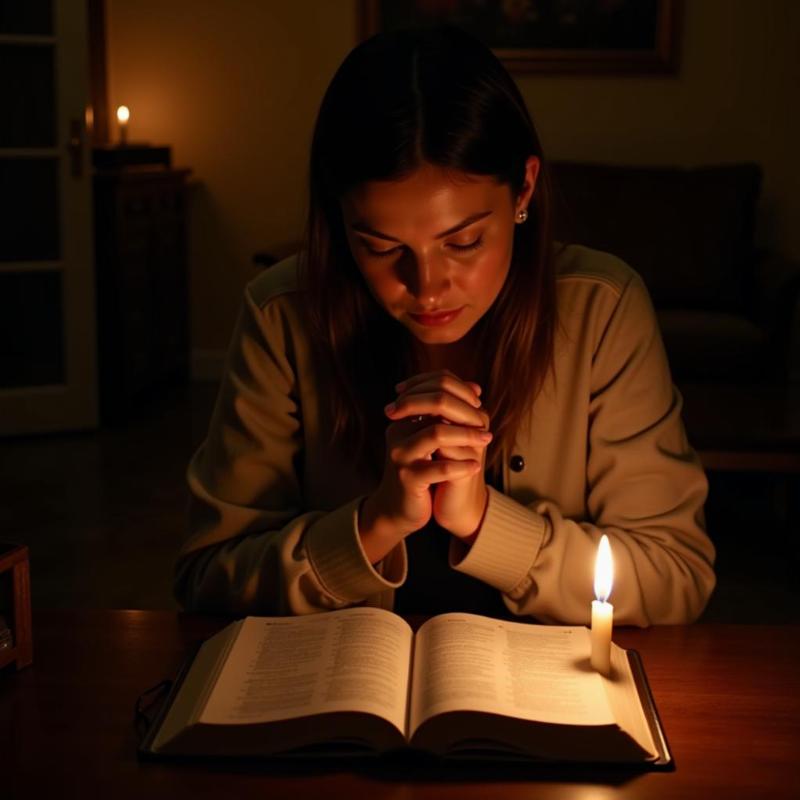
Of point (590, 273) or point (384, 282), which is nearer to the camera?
point (384, 282)

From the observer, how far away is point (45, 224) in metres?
4.42

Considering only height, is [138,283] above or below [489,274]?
below

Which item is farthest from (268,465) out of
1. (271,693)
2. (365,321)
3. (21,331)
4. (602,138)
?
(602,138)

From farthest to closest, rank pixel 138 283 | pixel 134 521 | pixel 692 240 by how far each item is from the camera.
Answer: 1. pixel 138 283
2. pixel 692 240
3. pixel 134 521

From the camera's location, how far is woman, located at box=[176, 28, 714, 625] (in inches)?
47.8

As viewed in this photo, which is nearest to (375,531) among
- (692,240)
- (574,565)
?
(574,565)

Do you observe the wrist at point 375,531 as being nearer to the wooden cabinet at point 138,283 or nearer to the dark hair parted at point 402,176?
the dark hair parted at point 402,176

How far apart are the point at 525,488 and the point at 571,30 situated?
4027 mm

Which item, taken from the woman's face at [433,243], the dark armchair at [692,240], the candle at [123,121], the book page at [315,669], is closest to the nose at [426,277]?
the woman's face at [433,243]

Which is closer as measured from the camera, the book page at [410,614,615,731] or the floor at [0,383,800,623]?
the book page at [410,614,615,731]

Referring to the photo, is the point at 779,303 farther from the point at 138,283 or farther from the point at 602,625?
the point at 602,625

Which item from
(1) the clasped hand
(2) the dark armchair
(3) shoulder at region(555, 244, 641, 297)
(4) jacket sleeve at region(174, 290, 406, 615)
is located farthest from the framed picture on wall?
(1) the clasped hand

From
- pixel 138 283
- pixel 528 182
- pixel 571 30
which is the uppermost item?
pixel 571 30

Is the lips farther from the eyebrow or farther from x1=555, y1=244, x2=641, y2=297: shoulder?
x1=555, y1=244, x2=641, y2=297: shoulder
